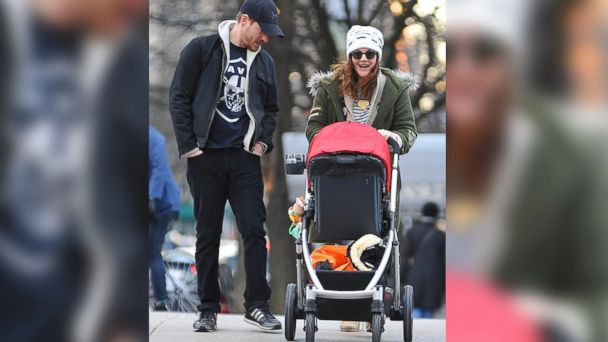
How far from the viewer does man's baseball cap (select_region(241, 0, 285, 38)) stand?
5.81m

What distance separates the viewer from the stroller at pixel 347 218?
17.4ft

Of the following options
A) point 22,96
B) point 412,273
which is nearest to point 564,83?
point 22,96

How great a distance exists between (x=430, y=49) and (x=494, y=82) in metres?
5.87

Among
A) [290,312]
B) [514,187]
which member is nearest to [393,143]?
[290,312]

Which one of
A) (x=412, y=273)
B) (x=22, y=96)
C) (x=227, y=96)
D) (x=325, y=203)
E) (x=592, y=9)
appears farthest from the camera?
(x=412, y=273)

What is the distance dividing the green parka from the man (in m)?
0.24

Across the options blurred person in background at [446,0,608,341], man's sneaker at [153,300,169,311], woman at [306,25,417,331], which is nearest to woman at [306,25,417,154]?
woman at [306,25,417,331]

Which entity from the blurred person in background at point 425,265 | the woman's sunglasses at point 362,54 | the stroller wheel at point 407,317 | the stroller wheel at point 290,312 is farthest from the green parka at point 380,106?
the blurred person in background at point 425,265

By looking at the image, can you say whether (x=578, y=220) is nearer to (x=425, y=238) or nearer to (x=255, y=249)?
(x=255, y=249)

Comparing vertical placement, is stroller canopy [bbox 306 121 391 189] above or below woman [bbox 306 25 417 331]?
below

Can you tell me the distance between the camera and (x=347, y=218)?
17.8 ft

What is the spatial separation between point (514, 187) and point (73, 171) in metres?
1.37

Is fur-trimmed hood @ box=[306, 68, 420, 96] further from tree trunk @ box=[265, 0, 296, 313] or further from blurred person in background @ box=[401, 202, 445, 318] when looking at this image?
tree trunk @ box=[265, 0, 296, 313]

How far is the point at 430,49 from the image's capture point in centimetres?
937
